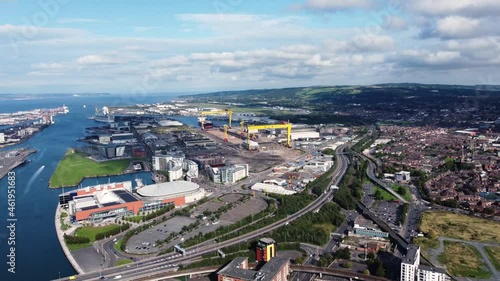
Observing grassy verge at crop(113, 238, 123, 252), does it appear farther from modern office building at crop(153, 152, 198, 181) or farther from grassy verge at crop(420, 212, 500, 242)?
grassy verge at crop(420, 212, 500, 242)

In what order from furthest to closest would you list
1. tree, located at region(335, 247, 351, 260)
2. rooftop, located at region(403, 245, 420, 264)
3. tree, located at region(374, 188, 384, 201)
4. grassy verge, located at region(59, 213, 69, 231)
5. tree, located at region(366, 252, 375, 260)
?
tree, located at region(374, 188, 384, 201) < grassy verge, located at region(59, 213, 69, 231) < tree, located at region(335, 247, 351, 260) < tree, located at region(366, 252, 375, 260) < rooftop, located at region(403, 245, 420, 264)

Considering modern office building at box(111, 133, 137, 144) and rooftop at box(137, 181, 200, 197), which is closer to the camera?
rooftop at box(137, 181, 200, 197)

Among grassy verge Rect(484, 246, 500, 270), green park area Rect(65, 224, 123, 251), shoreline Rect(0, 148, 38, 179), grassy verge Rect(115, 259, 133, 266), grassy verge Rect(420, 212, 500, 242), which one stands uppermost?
shoreline Rect(0, 148, 38, 179)

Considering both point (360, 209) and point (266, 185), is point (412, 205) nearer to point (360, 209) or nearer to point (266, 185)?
point (360, 209)

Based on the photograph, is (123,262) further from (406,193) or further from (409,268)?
(406,193)

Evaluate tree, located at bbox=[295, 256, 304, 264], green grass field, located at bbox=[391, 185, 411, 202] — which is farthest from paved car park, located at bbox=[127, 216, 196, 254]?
green grass field, located at bbox=[391, 185, 411, 202]

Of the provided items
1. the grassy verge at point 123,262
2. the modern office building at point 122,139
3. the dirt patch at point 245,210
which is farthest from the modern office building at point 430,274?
the modern office building at point 122,139

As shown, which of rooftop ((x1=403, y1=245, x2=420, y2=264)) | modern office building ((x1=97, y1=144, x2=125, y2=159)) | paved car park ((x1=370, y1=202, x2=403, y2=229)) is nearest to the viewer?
rooftop ((x1=403, y1=245, x2=420, y2=264))

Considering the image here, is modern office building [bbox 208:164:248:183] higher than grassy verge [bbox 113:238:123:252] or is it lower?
higher
